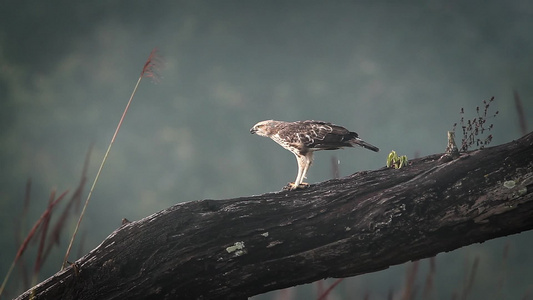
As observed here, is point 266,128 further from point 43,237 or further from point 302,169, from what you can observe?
point 43,237

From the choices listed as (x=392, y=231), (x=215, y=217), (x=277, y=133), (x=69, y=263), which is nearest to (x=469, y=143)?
(x=392, y=231)

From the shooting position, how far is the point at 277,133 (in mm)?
4273

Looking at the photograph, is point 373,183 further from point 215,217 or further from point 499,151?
point 215,217

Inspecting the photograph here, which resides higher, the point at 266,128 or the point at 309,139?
the point at 266,128

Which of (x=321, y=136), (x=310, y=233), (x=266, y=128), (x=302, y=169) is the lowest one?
(x=310, y=233)

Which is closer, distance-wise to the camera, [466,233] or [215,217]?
[466,233]

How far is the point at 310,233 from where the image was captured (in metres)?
3.42

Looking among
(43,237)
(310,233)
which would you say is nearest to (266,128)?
(310,233)

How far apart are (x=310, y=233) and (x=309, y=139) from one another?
869 mm

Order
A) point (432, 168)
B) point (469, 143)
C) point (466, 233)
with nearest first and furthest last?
point (466, 233)
point (432, 168)
point (469, 143)

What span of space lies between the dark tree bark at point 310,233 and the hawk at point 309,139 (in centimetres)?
38

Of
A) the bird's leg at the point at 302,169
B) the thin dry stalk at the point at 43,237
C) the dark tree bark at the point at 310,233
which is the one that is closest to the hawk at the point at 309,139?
the bird's leg at the point at 302,169

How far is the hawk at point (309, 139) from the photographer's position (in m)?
3.92

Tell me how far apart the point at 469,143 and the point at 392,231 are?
1050 mm
